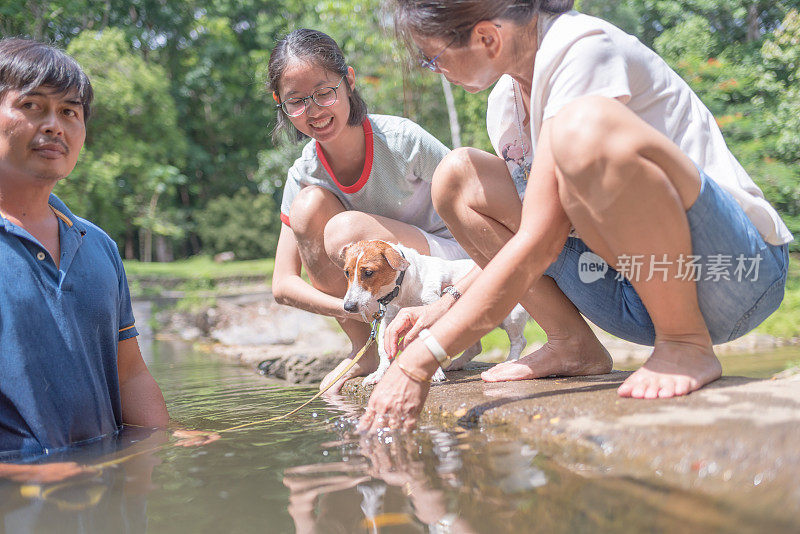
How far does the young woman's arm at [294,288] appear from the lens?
11.0 ft

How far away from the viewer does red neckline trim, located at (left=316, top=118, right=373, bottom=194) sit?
10.8ft

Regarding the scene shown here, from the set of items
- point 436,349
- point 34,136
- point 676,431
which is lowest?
point 676,431

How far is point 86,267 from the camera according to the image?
2301mm

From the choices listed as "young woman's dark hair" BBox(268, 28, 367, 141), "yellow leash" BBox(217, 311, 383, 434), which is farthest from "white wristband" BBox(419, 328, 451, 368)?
"young woman's dark hair" BBox(268, 28, 367, 141)

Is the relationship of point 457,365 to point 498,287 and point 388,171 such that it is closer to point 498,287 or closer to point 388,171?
point 388,171

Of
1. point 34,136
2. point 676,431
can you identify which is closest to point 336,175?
point 34,136

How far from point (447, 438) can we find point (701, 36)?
1743 centimetres

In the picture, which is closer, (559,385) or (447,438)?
(447,438)

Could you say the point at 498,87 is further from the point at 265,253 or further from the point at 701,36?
the point at 265,253

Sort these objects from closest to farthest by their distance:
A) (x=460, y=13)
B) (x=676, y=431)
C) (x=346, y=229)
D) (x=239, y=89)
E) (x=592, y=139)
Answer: (x=676, y=431) → (x=592, y=139) → (x=460, y=13) → (x=346, y=229) → (x=239, y=89)

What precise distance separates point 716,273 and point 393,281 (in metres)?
1.65

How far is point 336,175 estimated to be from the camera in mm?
3395

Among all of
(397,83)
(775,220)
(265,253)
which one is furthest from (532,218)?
(265,253)

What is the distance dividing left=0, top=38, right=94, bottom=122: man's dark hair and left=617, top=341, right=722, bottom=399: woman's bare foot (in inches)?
79.5
